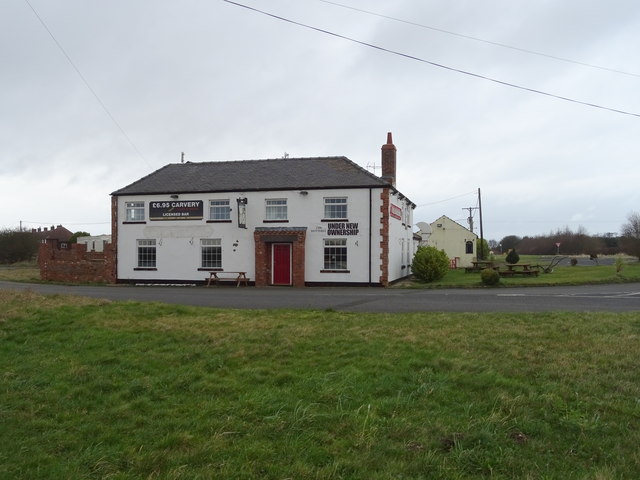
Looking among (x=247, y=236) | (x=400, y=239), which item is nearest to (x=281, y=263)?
(x=247, y=236)

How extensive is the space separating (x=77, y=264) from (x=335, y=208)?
1630 centimetres

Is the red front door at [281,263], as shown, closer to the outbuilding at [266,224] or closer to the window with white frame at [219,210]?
the outbuilding at [266,224]

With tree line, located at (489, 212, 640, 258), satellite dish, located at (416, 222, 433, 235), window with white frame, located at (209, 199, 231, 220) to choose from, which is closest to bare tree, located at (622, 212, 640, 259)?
tree line, located at (489, 212, 640, 258)

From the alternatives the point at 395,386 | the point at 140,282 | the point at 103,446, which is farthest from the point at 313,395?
the point at 140,282

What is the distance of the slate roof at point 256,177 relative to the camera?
86.8ft

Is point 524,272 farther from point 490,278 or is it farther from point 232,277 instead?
point 232,277

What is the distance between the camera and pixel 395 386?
5.85 m

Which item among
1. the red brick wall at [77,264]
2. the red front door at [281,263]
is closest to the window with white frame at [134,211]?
the red brick wall at [77,264]

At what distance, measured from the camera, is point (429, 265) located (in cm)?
A: 2698

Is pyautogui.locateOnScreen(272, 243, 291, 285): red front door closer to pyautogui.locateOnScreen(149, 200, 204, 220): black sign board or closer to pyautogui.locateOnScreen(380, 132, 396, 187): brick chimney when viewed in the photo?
pyautogui.locateOnScreen(149, 200, 204, 220): black sign board

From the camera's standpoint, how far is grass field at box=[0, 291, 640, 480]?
13.0 feet

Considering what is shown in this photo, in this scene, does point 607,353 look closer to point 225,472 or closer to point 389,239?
point 225,472

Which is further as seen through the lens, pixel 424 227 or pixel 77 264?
pixel 424 227

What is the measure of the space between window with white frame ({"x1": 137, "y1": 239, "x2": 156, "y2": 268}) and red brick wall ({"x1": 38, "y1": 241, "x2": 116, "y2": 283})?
5.30 feet
